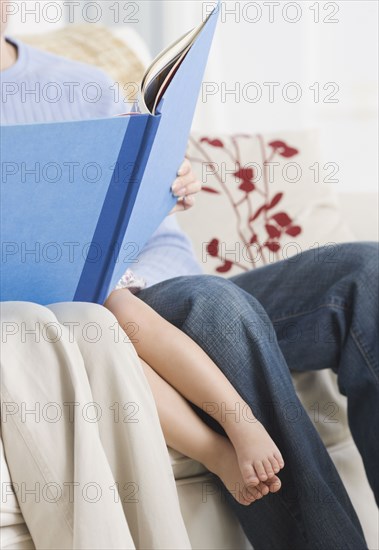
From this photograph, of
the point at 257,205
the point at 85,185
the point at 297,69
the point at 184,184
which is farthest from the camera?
the point at 297,69

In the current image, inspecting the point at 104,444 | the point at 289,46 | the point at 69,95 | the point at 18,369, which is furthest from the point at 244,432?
the point at 289,46

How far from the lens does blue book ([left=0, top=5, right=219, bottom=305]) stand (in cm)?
95

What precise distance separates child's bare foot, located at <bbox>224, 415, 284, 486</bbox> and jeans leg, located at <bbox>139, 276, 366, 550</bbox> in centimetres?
6

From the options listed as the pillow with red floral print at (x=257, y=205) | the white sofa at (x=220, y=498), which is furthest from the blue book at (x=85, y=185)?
the pillow with red floral print at (x=257, y=205)

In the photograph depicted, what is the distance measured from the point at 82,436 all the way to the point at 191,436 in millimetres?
215

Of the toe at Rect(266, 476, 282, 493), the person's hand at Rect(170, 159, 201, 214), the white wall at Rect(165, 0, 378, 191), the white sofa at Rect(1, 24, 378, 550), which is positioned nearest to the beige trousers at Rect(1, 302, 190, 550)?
the white sofa at Rect(1, 24, 378, 550)

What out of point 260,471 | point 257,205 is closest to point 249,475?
point 260,471

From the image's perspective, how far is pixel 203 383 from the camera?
1.06 m

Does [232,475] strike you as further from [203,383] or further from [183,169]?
[183,169]

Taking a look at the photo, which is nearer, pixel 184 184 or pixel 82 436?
pixel 82 436

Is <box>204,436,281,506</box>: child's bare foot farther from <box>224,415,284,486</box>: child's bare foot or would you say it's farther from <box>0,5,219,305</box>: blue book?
<box>0,5,219,305</box>: blue book

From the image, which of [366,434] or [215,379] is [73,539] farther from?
[366,434]

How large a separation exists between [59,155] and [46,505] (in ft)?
1.24

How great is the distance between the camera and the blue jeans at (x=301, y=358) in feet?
3.57
